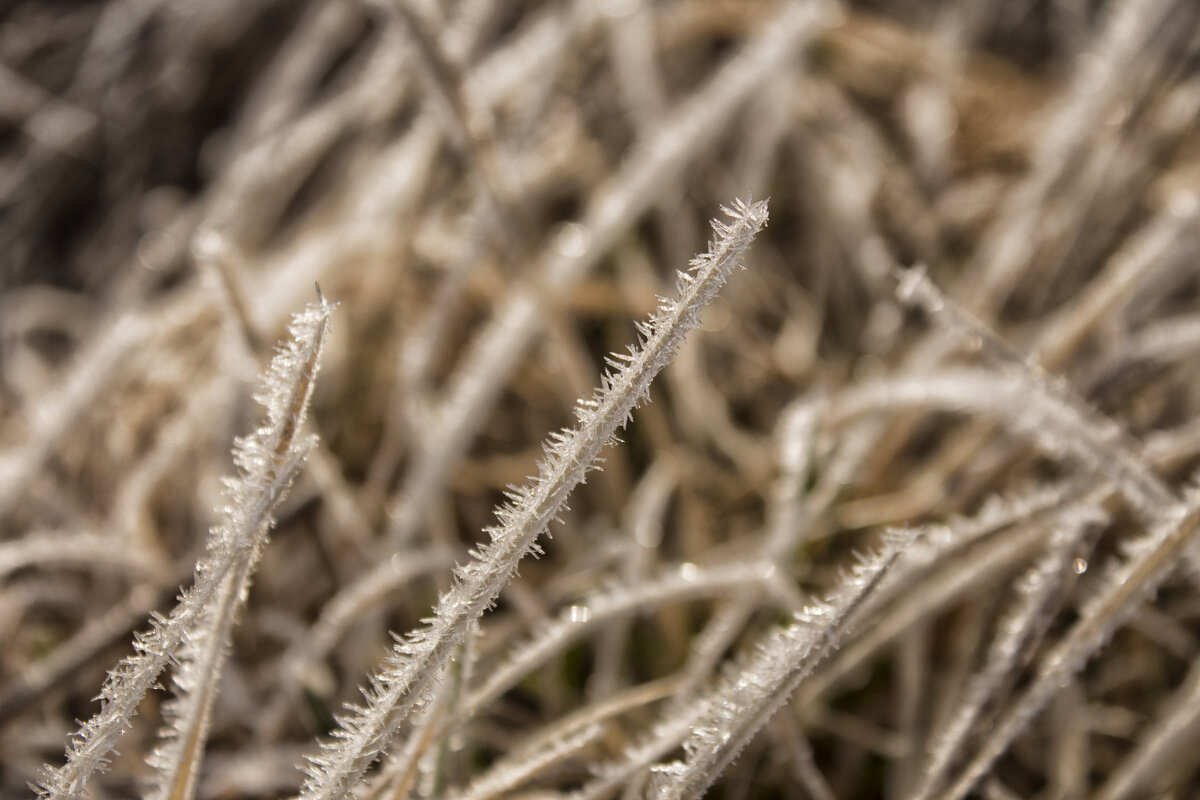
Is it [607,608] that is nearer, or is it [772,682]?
[772,682]

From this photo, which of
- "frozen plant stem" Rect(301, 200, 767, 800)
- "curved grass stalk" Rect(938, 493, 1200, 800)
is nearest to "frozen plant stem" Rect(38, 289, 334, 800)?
"frozen plant stem" Rect(301, 200, 767, 800)

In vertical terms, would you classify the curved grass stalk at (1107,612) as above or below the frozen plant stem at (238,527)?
above

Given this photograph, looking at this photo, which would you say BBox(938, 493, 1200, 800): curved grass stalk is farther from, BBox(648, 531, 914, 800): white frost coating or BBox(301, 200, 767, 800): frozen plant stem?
BBox(301, 200, 767, 800): frozen plant stem

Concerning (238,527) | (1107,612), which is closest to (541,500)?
(238,527)

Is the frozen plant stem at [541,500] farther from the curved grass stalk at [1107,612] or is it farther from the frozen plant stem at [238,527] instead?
the curved grass stalk at [1107,612]

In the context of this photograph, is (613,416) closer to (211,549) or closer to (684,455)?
(211,549)

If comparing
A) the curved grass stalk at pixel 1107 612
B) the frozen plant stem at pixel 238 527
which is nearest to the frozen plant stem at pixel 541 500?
the frozen plant stem at pixel 238 527

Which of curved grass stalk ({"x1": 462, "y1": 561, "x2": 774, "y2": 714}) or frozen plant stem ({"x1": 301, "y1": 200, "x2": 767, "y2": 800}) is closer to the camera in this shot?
frozen plant stem ({"x1": 301, "y1": 200, "x2": 767, "y2": 800})

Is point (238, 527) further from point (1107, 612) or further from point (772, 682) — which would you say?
point (1107, 612)

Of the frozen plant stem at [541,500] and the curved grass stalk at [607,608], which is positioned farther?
the curved grass stalk at [607,608]
